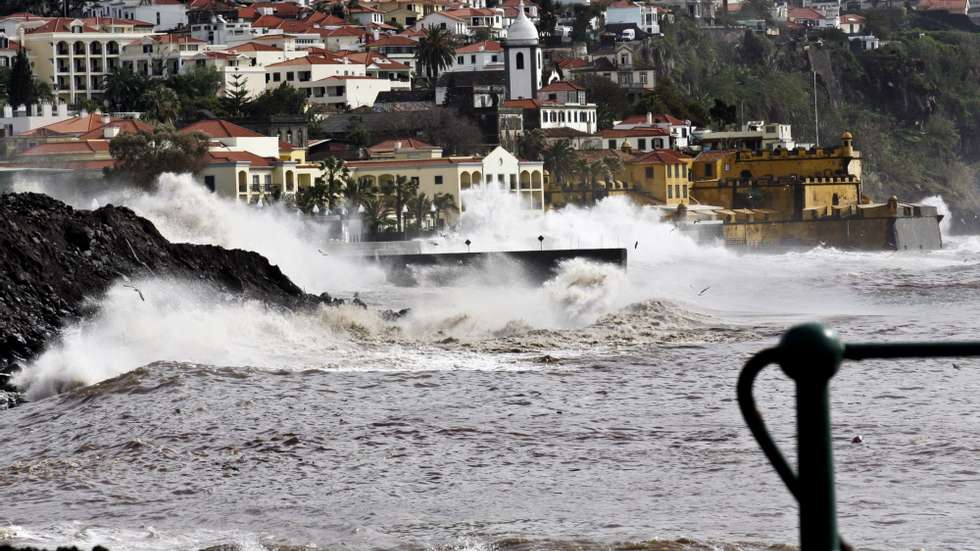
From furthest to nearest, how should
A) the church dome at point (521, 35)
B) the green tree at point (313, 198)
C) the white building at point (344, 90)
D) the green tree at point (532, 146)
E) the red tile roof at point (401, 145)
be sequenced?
the white building at point (344, 90)
the church dome at point (521, 35)
the green tree at point (532, 146)
the red tile roof at point (401, 145)
the green tree at point (313, 198)

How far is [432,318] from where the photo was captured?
3322cm

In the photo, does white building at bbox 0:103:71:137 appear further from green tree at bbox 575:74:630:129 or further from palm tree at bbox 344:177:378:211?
green tree at bbox 575:74:630:129

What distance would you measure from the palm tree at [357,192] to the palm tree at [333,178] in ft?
0.96

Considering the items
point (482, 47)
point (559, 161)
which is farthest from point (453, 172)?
point (482, 47)

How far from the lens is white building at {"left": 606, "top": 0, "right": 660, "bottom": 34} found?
13862 cm

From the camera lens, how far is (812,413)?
9.95ft

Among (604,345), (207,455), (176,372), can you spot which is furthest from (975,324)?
(207,455)

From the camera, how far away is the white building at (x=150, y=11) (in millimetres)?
132000

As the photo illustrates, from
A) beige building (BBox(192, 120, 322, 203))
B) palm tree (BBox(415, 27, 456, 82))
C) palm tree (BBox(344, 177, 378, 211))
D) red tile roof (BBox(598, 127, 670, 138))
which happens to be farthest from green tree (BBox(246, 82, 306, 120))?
palm tree (BBox(344, 177, 378, 211))

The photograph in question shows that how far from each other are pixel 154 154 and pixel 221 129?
9989 mm

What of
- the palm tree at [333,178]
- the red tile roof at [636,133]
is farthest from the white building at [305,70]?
the palm tree at [333,178]

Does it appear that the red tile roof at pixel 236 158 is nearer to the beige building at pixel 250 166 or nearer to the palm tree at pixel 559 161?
the beige building at pixel 250 166

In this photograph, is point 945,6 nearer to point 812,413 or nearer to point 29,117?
point 29,117

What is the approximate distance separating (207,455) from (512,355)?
10667mm
